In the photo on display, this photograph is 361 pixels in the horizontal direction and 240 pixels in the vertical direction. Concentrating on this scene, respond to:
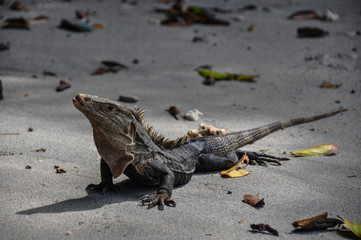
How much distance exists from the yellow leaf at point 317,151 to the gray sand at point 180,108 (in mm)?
94

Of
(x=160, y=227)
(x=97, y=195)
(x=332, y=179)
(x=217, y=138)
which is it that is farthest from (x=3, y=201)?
(x=332, y=179)

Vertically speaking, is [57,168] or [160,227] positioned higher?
[160,227]

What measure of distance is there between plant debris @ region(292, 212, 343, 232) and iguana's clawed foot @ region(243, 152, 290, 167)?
1.26m

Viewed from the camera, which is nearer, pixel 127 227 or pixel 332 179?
pixel 127 227

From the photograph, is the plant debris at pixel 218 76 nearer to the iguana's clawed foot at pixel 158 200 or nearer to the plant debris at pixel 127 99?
the plant debris at pixel 127 99

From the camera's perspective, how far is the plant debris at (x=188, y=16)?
357 inches

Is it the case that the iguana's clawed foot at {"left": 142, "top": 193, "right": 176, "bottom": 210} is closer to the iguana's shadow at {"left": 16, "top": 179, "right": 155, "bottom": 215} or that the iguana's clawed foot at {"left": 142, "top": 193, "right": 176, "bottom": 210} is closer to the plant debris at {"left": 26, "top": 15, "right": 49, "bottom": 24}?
the iguana's shadow at {"left": 16, "top": 179, "right": 155, "bottom": 215}

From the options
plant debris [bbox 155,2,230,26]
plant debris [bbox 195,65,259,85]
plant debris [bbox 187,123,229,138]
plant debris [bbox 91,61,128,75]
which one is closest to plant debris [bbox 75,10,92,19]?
plant debris [bbox 155,2,230,26]

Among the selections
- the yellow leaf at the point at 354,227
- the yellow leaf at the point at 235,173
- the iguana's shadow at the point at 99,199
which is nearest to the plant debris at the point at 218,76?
the yellow leaf at the point at 235,173

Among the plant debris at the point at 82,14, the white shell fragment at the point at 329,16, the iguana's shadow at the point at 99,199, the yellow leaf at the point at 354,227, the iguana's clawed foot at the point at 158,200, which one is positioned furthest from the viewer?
the white shell fragment at the point at 329,16

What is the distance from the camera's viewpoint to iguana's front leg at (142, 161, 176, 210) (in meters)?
3.03

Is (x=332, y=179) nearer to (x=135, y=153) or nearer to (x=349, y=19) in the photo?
(x=135, y=153)

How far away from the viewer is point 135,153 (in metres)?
3.26

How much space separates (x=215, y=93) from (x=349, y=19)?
492 centimetres
